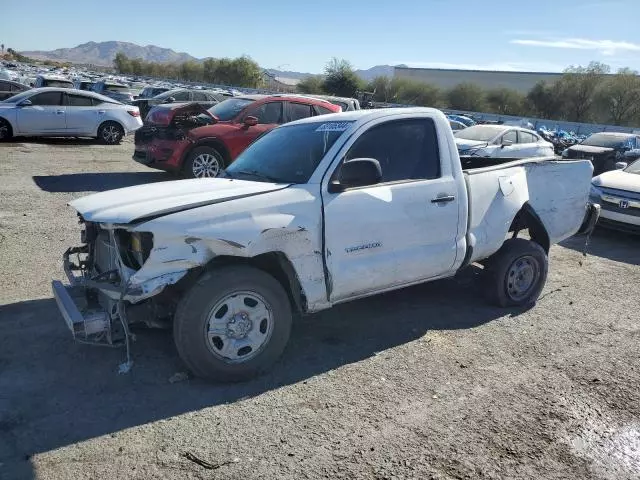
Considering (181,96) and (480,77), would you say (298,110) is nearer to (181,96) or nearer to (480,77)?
(181,96)

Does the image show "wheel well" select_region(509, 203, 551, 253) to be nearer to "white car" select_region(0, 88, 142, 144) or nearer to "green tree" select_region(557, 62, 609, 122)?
"white car" select_region(0, 88, 142, 144)

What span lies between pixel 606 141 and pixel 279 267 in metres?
18.3

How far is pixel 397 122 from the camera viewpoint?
4.98m

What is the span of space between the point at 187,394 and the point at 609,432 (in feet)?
9.18

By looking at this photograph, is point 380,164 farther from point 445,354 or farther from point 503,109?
point 503,109

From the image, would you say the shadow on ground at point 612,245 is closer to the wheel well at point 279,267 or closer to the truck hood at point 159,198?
the wheel well at point 279,267

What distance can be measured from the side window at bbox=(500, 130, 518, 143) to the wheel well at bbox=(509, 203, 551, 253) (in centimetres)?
1047

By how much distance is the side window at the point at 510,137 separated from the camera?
52.9 feet

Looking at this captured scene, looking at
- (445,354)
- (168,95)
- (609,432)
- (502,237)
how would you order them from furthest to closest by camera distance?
1. (168,95)
2. (502,237)
3. (445,354)
4. (609,432)

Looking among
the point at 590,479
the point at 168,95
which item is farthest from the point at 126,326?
the point at 168,95

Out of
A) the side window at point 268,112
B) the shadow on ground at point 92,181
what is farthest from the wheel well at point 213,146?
the shadow on ground at point 92,181

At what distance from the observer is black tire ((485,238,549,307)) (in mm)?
5664

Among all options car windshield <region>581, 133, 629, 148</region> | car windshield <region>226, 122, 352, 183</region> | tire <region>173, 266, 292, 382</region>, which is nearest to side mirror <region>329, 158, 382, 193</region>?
car windshield <region>226, 122, 352, 183</region>

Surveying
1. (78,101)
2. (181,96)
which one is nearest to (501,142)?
(78,101)
